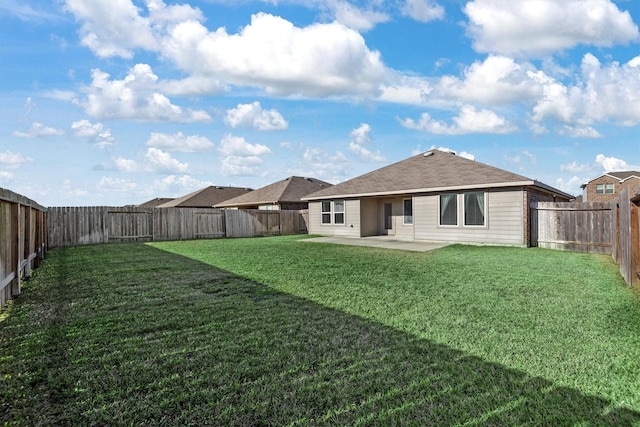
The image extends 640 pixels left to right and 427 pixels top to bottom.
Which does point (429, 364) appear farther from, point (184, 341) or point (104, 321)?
Result: point (104, 321)

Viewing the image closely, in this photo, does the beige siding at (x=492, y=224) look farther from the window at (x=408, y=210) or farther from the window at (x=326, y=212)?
the window at (x=326, y=212)

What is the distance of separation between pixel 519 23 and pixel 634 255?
27.3ft

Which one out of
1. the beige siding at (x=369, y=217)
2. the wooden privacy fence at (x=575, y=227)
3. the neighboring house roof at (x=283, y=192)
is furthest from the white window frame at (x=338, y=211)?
the wooden privacy fence at (x=575, y=227)

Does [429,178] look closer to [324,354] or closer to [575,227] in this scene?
[575,227]

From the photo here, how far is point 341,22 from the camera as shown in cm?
1334

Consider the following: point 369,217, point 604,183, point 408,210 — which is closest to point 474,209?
point 408,210

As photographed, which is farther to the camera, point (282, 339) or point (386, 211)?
point (386, 211)

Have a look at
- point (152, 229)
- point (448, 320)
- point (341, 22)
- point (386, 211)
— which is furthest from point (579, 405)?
point (152, 229)

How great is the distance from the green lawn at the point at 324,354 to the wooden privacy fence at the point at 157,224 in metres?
11.8

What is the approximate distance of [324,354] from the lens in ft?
10.7

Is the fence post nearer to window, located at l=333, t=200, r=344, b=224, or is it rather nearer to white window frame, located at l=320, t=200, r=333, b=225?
window, located at l=333, t=200, r=344, b=224

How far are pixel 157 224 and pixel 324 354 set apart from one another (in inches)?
715

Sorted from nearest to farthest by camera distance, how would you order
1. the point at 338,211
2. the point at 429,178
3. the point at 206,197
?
the point at 429,178, the point at 338,211, the point at 206,197

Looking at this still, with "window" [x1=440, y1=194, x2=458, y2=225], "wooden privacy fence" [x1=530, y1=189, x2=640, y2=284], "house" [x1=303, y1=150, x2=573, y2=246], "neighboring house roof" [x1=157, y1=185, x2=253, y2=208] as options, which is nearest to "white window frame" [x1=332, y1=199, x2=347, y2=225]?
"house" [x1=303, y1=150, x2=573, y2=246]
